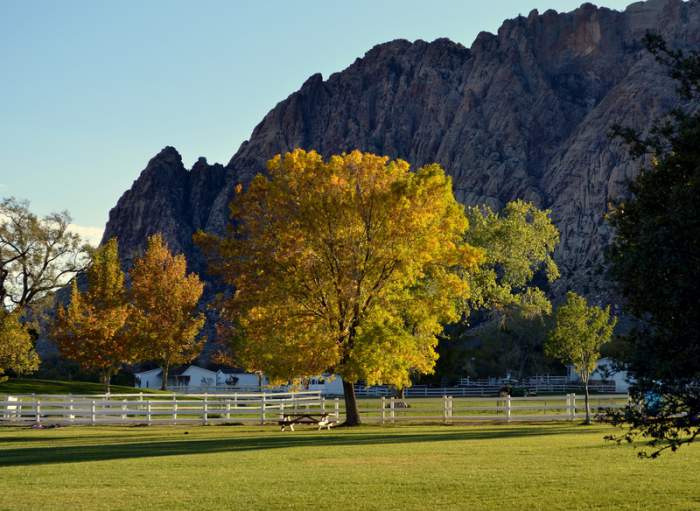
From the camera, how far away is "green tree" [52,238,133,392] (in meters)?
63.5

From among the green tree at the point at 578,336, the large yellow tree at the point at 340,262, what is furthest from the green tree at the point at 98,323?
the green tree at the point at 578,336

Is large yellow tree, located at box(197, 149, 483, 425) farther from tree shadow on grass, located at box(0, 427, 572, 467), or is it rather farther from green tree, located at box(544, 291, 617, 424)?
green tree, located at box(544, 291, 617, 424)

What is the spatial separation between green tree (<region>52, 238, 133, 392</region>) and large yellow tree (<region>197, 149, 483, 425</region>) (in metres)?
27.7

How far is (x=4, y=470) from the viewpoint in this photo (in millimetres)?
20391

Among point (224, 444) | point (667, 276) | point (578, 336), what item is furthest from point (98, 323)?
point (667, 276)

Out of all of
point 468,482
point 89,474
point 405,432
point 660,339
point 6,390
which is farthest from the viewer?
point 6,390

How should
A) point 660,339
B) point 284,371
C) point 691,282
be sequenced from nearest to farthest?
point 691,282 → point 660,339 → point 284,371

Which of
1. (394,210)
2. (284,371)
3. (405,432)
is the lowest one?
(405,432)

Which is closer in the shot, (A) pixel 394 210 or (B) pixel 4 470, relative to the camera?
(B) pixel 4 470

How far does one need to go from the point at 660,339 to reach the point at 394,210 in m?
26.0

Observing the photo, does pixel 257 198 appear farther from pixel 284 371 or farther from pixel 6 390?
pixel 6 390

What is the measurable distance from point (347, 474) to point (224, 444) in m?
10.6

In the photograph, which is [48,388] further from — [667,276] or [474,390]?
[667,276]

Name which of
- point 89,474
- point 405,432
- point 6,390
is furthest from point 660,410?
point 6,390
